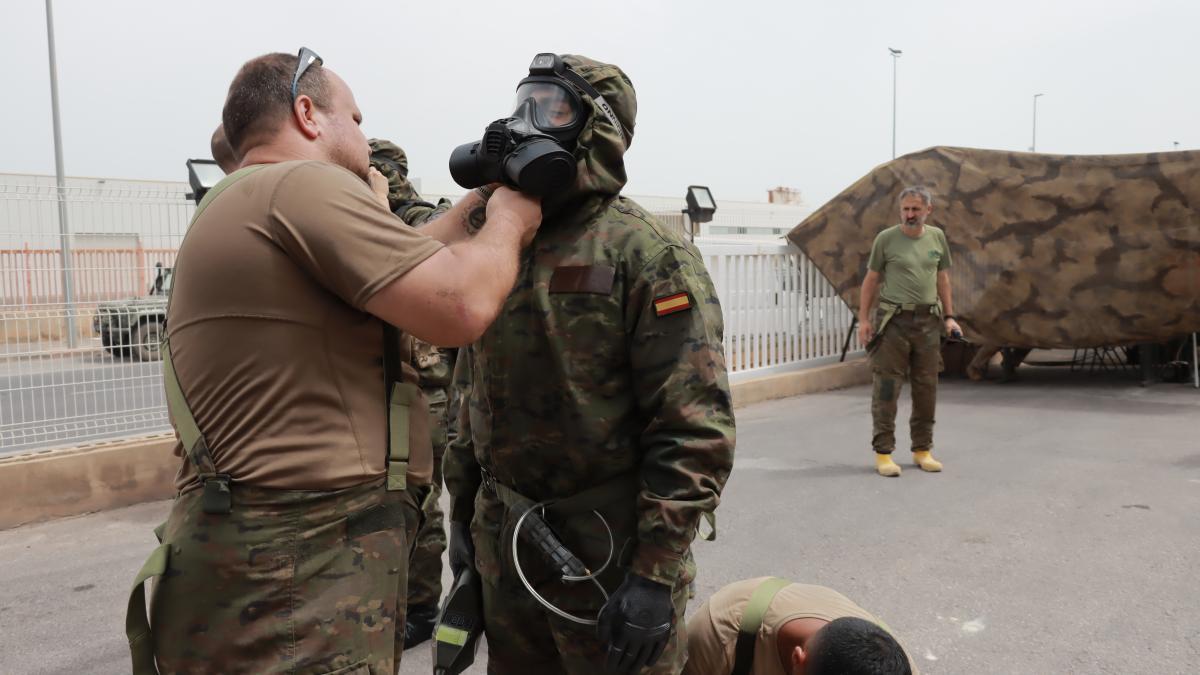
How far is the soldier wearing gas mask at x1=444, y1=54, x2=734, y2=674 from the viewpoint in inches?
70.2

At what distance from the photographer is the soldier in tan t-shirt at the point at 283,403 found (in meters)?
1.52

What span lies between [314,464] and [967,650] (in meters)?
2.75

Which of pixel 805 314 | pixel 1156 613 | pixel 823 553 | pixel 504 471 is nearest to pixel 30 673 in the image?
pixel 504 471

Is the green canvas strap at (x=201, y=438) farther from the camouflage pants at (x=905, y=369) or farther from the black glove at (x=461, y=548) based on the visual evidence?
the camouflage pants at (x=905, y=369)

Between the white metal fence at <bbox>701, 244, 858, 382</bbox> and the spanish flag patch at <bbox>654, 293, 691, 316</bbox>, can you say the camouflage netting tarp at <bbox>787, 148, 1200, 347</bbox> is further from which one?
the spanish flag patch at <bbox>654, 293, 691, 316</bbox>

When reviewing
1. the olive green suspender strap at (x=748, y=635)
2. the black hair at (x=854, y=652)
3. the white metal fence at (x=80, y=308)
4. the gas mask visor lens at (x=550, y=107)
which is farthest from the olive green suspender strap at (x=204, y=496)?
the white metal fence at (x=80, y=308)

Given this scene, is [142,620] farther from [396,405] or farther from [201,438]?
[396,405]

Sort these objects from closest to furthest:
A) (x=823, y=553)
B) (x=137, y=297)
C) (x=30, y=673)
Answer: (x=30, y=673)
(x=823, y=553)
(x=137, y=297)

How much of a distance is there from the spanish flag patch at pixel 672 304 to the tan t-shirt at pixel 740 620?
39.5 inches

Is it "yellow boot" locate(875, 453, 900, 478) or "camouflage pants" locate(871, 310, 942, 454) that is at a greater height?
"camouflage pants" locate(871, 310, 942, 454)

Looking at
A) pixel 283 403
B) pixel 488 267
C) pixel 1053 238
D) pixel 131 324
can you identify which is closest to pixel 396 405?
pixel 283 403

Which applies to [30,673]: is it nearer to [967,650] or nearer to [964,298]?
[967,650]

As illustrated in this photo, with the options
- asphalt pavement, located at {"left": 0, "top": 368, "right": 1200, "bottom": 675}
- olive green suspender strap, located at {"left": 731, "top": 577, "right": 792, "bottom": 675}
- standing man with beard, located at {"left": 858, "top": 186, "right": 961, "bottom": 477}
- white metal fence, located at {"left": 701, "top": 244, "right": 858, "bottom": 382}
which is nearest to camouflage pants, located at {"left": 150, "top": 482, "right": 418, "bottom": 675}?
olive green suspender strap, located at {"left": 731, "top": 577, "right": 792, "bottom": 675}

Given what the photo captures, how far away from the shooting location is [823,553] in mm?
4438
